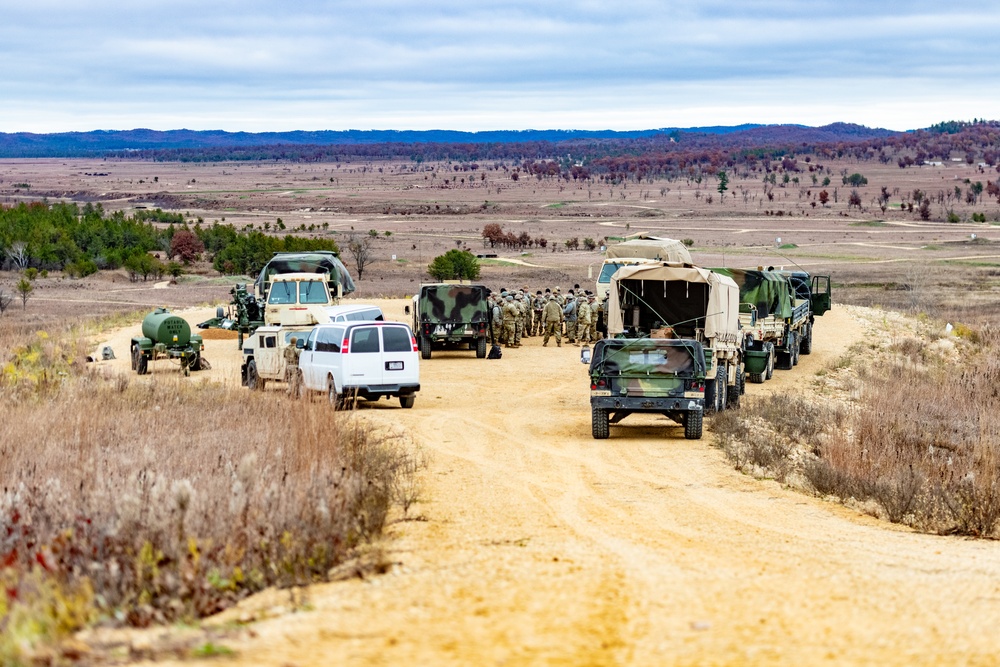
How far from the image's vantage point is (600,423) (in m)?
18.5

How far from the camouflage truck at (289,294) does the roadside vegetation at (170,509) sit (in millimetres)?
14110

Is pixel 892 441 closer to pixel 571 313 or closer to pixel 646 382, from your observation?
pixel 646 382

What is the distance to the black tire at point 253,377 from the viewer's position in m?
24.4

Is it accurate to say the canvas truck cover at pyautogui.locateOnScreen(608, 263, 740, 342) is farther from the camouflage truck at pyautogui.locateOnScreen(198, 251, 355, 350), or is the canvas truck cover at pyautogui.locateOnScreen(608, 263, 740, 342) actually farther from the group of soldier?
the group of soldier

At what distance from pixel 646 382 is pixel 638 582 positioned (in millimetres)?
9278

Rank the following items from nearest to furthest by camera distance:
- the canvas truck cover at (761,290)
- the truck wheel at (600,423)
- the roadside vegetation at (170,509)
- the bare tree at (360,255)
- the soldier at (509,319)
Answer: the roadside vegetation at (170,509) < the truck wheel at (600,423) < the canvas truck cover at (761,290) < the soldier at (509,319) < the bare tree at (360,255)

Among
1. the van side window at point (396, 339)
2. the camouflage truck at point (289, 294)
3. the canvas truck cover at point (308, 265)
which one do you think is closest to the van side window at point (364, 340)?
the van side window at point (396, 339)

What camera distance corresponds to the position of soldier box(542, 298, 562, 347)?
34656 millimetres

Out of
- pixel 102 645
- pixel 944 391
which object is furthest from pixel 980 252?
pixel 102 645

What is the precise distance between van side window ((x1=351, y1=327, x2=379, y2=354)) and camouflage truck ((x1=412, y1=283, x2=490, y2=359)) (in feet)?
32.9

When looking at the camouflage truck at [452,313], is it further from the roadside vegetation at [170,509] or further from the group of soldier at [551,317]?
the roadside vegetation at [170,509]

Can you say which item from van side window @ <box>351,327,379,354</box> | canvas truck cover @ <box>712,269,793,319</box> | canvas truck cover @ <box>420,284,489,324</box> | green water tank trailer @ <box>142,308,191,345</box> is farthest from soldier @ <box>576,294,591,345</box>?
van side window @ <box>351,327,379,354</box>

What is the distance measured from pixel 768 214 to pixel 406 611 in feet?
352

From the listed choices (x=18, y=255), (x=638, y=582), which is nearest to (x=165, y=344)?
(x=638, y=582)
